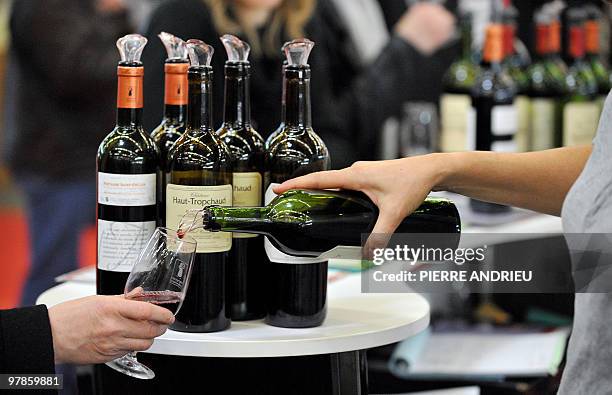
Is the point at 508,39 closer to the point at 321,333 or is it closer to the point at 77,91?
the point at 77,91

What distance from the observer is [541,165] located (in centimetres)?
159

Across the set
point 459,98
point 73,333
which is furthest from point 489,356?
point 73,333

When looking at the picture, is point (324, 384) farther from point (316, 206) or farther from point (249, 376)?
Result: point (316, 206)

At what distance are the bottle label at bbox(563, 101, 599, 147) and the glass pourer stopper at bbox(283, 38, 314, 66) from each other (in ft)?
5.28

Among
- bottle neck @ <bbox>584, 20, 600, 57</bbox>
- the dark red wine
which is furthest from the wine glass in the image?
bottle neck @ <bbox>584, 20, 600, 57</bbox>

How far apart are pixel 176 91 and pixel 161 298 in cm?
42

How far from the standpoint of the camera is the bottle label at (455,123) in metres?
3.01

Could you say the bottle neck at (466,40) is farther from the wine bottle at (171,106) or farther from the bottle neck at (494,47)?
the wine bottle at (171,106)

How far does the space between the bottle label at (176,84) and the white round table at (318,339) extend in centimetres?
36

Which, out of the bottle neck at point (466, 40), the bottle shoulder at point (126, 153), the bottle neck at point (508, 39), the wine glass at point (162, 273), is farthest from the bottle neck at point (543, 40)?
the wine glass at point (162, 273)

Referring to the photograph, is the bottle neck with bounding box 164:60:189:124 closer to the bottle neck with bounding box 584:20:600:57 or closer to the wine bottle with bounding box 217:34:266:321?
the wine bottle with bounding box 217:34:266:321

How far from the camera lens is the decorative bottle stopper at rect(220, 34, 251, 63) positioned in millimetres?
1673

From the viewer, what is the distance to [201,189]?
1563 millimetres

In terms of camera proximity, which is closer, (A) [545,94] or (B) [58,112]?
(A) [545,94]
